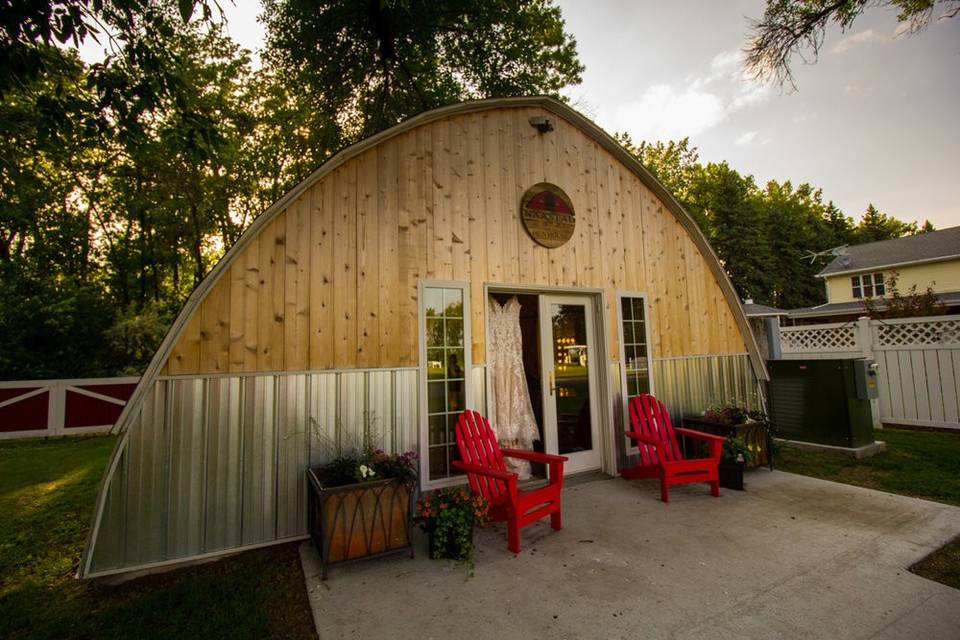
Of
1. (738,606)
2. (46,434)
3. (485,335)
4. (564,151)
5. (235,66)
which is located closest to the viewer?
(738,606)

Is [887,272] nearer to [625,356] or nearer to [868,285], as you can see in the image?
[868,285]

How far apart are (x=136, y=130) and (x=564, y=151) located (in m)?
3.94

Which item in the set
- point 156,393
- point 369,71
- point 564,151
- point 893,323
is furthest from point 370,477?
point 893,323

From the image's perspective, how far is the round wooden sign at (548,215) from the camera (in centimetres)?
437

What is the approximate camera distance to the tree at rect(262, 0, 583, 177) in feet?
22.1

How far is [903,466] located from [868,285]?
1691cm

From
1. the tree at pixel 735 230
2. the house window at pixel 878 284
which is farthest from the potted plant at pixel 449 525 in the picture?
the tree at pixel 735 230

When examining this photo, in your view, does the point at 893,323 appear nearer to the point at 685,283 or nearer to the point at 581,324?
the point at 685,283

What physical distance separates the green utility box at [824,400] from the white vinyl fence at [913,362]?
6.95ft

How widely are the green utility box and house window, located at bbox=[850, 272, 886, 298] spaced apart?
1573 centimetres

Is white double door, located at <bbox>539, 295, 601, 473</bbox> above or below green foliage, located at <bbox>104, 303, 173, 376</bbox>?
below

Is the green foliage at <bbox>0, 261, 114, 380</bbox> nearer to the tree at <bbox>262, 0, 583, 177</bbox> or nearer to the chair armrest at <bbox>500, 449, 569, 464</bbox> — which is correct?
the tree at <bbox>262, 0, 583, 177</bbox>

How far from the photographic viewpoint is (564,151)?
4.73 m

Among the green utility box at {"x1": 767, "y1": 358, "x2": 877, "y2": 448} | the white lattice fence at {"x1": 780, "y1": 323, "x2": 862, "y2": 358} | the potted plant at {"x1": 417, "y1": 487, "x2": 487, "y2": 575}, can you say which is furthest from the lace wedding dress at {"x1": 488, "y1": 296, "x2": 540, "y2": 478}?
the white lattice fence at {"x1": 780, "y1": 323, "x2": 862, "y2": 358}
